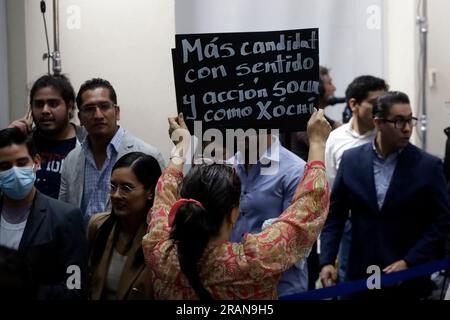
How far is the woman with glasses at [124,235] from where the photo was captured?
3.50 meters

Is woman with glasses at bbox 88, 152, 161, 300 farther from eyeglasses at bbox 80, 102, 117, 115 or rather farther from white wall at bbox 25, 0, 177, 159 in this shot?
white wall at bbox 25, 0, 177, 159

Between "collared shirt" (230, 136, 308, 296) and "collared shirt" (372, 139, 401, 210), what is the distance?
71 centimetres

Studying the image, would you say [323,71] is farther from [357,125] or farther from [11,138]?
[11,138]

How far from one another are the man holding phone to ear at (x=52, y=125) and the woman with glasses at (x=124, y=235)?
0.87 meters

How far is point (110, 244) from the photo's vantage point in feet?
11.9

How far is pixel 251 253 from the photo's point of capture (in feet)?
9.37

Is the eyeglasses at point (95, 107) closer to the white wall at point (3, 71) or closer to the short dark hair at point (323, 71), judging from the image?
the white wall at point (3, 71)

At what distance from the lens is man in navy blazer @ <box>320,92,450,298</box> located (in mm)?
4371

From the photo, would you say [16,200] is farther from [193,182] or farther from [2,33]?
[2,33]

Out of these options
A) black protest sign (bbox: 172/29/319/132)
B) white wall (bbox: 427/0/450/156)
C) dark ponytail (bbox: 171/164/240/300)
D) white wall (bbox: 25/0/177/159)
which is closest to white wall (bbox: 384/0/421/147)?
white wall (bbox: 427/0/450/156)

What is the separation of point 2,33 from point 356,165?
8.98 feet

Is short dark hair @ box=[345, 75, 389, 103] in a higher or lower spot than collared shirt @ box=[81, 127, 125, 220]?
higher
